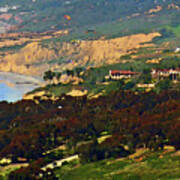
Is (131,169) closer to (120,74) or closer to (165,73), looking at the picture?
(165,73)

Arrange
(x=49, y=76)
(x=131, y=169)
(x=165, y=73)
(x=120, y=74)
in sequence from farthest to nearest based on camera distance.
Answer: (x=49, y=76)
(x=120, y=74)
(x=165, y=73)
(x=131, y=169)

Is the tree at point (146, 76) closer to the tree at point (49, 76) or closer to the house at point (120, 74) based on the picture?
the house at point (120, 74)

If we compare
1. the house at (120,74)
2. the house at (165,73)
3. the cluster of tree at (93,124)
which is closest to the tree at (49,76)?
the house at (120,74)

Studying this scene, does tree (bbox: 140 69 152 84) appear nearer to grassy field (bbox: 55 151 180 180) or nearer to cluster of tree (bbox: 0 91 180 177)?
cluster of tree (bbox: 0 91 180 177)

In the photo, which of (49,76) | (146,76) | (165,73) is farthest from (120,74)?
(146,76)

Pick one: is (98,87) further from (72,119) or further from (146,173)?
(146,173)

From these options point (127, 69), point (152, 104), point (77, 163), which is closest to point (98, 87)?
point (127, 69)

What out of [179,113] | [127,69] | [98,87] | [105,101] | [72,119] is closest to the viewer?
[179,113]

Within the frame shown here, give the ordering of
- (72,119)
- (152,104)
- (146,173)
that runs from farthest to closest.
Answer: (152,104), (72,119), (146,173)
